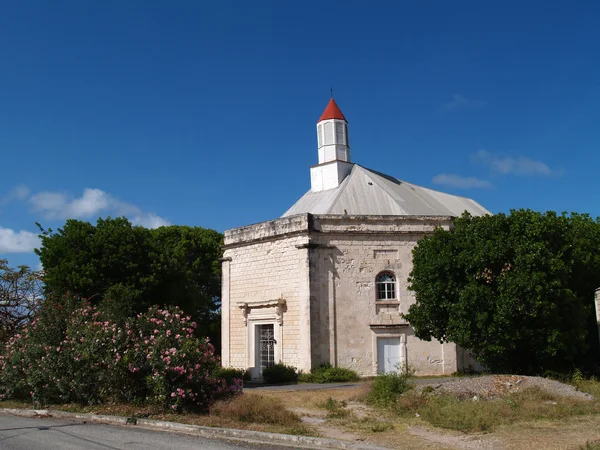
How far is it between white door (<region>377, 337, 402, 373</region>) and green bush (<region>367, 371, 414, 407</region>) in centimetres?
782

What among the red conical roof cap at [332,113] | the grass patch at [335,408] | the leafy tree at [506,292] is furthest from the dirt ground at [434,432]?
the red conical roof cap at [332,113]

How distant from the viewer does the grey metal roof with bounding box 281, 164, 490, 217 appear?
85.5 feet

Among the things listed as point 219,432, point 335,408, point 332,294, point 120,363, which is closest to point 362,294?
point 332,294

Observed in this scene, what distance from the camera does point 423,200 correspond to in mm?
29594

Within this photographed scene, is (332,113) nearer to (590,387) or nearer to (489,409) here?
(590,387)

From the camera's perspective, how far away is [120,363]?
44.4 feet

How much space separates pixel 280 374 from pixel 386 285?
5664 millimetres

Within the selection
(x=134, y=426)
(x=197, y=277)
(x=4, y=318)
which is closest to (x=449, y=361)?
(x=134, y=426)

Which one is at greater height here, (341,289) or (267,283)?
(267,283)

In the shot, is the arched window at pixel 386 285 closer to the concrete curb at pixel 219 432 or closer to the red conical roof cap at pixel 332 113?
the red conical roof cap at pixel 332 113

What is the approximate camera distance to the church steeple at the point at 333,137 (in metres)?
29.4

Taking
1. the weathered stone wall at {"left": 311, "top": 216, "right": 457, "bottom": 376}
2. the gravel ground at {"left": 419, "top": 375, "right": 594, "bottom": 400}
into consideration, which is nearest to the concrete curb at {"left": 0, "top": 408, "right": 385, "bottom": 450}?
the gravel ground at {"left": 419, "top": 375, "right": 594, "bottom": 400}

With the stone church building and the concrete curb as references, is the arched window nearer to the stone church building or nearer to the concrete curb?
the stone church building

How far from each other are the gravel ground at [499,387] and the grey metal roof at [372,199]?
34.2 ft
